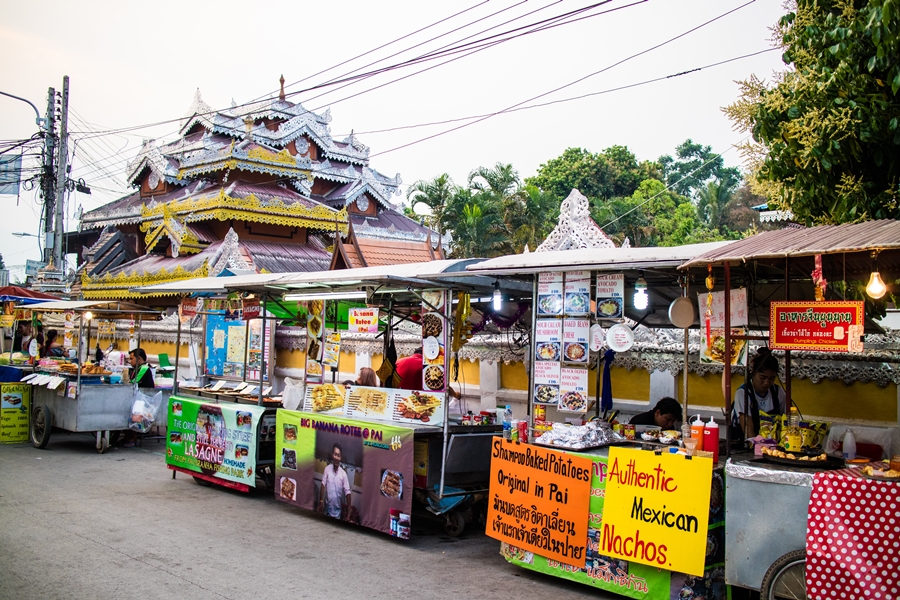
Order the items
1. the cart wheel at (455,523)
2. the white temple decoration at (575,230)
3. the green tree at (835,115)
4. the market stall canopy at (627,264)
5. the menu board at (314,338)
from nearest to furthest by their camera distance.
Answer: the market stall canopy at (627,264)
the green tree at (835,115)
the cart wheel at (455,523)
the menu board at (314,338)
the white temple decoration at (575,230)

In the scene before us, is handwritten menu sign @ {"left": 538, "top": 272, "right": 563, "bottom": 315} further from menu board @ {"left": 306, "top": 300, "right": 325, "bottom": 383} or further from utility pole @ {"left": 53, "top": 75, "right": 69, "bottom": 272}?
utility pole @ {"left": 53, "top": 75, "right": 69, "bottom": 272}

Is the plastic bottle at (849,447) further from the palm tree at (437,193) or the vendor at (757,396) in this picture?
the palm tree at (437,193)

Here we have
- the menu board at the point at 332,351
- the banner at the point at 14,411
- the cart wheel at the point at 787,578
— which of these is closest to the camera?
the cart wheel at the point at 787,578

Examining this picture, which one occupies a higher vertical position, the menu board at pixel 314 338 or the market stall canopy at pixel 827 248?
the market stall canopy at pixel 827 248

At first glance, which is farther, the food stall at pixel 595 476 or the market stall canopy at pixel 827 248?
the food stall at pixel 595 476

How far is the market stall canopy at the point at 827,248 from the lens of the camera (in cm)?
508

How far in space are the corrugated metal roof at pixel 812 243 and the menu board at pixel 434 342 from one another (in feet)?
10.7

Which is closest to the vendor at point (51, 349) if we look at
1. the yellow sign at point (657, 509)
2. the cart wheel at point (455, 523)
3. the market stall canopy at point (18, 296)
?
the market stall canopy at point (18, 296)

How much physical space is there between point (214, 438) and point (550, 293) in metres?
5.94

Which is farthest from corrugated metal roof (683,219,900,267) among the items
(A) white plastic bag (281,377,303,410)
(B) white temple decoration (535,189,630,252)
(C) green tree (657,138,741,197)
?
(C) green tree (657,138,741,197)

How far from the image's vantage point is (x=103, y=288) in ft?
88.0

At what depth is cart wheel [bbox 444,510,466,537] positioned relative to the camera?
8.37 metres

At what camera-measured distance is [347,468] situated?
8648 mm

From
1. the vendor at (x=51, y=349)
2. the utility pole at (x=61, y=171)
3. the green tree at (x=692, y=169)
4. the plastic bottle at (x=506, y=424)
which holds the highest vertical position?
the green tree at (x=692, y=169)
